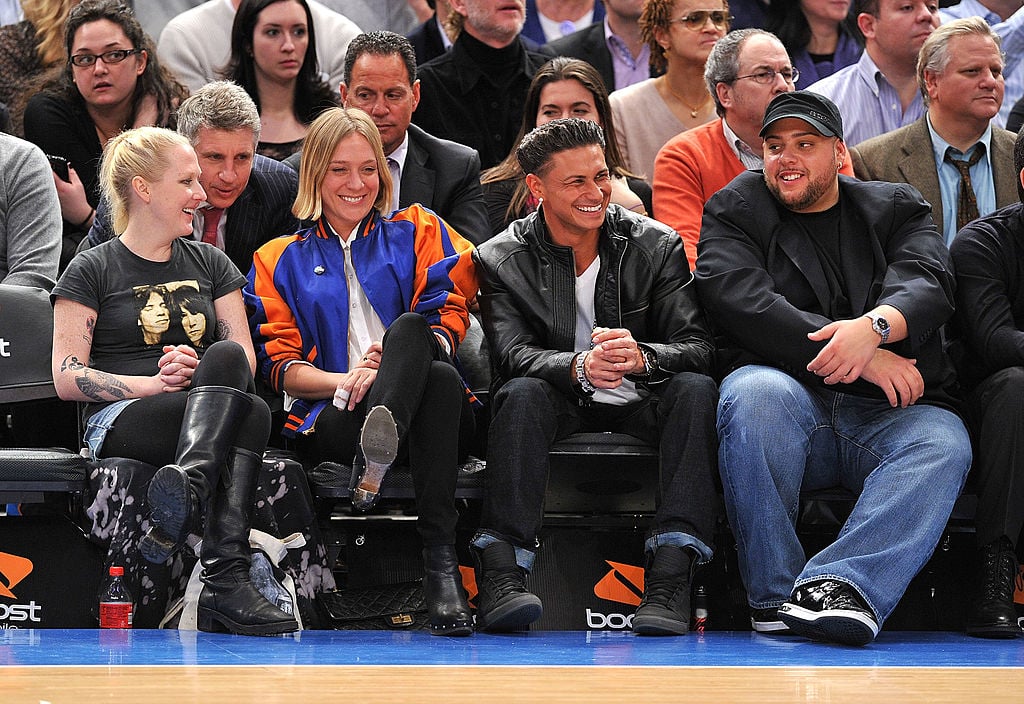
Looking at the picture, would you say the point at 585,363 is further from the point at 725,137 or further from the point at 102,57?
the point at 102,57

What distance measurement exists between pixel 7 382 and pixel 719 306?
6.03ft

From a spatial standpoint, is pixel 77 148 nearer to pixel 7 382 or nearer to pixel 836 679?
pixel 7 382

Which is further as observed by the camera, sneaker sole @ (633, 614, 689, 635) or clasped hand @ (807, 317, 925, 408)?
clasped hand @ (807, 317, 925, 408)

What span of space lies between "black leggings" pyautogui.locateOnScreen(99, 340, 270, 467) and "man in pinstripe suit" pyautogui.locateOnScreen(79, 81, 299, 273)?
2.39 ft

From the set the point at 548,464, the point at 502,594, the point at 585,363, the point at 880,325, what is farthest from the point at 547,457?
the point at 880,325

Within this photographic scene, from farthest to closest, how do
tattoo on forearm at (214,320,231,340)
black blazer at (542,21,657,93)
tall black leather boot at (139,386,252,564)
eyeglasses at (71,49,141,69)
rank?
black blazer at (542,21,657,93)
eyeglasses at (71,49,141,69)
tattoo on forearm at (214,320,231,340)
tall black leather boot at (139,386,252,564)

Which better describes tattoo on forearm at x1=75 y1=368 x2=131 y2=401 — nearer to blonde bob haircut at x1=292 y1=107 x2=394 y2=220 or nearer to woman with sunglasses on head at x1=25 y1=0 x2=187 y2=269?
blonde bob haircut at x1=292 y1=107 x2=394 y2=220

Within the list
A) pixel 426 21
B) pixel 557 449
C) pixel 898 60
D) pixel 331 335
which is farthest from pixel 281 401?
pixel 898 60

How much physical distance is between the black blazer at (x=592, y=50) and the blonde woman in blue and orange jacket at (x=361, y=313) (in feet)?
5.84

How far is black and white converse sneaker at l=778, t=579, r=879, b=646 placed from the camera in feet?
8.97

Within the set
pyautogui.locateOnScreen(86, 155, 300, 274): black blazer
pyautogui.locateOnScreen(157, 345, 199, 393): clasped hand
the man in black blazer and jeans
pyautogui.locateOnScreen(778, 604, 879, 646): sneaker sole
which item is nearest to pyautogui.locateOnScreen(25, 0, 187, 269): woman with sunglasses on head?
pyautogui.locateOnScreen(86, 155, 300, 274): black blazer

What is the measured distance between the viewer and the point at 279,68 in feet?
14.7

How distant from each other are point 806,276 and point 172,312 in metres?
1.62

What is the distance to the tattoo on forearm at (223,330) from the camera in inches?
132
